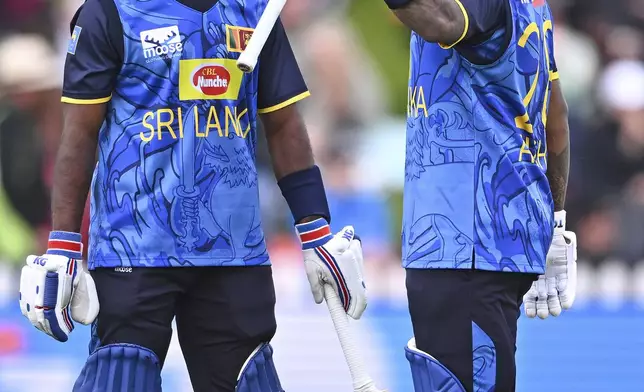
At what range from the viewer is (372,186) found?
9.42 m

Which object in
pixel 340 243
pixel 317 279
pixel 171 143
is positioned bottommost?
pixel 317 279

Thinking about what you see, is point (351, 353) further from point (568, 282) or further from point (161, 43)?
point (161, 43)

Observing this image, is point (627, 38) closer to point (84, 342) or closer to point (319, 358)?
point (319, 358)

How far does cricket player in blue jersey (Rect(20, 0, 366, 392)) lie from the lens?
16.1 ft

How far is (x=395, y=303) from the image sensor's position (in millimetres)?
8547

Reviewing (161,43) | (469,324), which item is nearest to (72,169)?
(161,43)

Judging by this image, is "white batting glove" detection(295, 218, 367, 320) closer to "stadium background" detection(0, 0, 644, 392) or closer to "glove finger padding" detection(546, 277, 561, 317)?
"glove finger padding" detection(546, 277, 561, 317)

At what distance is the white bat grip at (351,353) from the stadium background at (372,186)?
304 centimetres

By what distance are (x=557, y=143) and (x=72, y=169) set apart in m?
1.76

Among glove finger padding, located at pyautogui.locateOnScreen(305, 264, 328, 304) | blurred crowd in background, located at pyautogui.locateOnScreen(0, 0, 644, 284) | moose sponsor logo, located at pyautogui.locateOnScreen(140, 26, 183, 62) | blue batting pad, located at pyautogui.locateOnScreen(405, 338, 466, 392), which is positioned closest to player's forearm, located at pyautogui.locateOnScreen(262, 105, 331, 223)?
glove finger padding, located at pyautogui.locateOnScreen(305, 264, 328, 304)

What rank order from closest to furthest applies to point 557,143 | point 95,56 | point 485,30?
point 485,30
point 95,56
point 557,143

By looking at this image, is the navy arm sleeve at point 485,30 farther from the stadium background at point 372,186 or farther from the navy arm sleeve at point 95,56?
the stadium background at point 372,186

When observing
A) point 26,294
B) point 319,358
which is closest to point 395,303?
point 319,358

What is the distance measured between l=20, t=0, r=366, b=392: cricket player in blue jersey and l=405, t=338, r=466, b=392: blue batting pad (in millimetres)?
526
